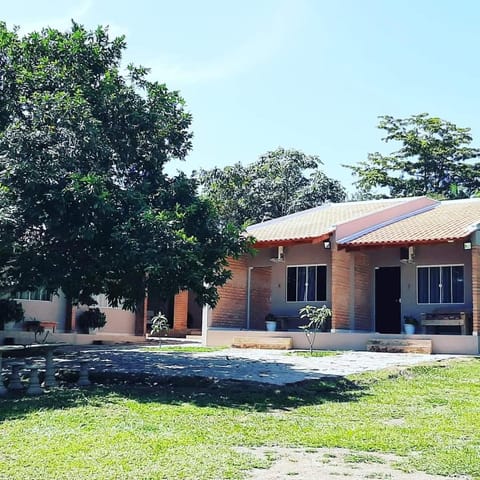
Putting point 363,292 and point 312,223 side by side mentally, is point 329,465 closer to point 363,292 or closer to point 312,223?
point 363,292

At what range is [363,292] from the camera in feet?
67.3

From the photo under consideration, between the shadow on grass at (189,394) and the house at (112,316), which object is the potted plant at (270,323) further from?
the shadow on grass at (189,394)

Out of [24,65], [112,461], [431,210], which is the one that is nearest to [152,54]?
[24,65]

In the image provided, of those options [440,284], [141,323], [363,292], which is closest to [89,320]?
[141,323]

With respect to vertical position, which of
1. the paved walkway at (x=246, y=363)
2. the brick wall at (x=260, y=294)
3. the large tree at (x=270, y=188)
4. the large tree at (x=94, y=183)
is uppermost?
the large tree at (x=270, y=188)

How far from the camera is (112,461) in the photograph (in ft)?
19.9

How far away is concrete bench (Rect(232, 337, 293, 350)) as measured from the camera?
1870cm

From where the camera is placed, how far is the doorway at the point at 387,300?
Answer: 67.2 feet

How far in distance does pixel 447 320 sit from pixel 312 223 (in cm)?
542

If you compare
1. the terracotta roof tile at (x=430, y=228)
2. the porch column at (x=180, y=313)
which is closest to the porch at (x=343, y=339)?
the terracotta roof tile at (x=430, y=228)

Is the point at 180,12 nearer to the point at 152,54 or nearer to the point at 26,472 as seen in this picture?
the point at 152,54

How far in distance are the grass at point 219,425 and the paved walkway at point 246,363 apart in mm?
866

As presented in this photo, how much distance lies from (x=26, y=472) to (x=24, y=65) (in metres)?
9.38

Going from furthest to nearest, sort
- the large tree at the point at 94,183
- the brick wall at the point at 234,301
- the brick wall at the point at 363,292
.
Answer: the brick wall at the point at 234,301 → the brick wall at the point at 363,292 → the large tree at the point at 94,183
